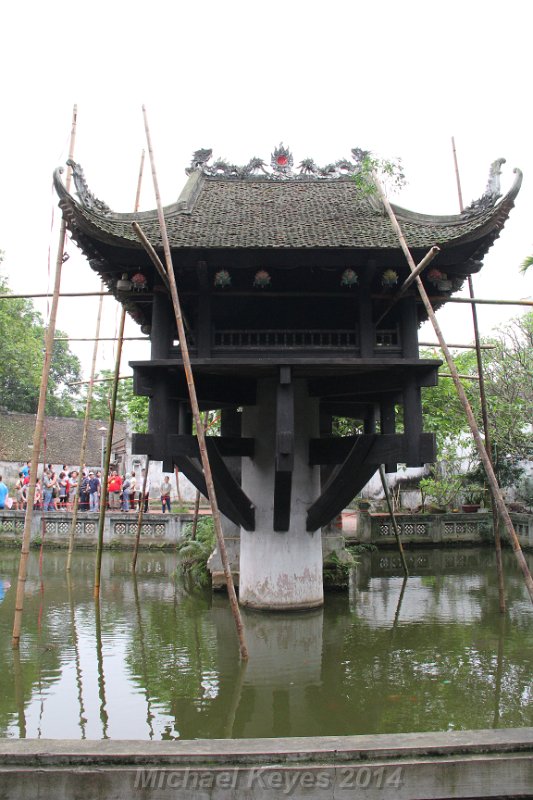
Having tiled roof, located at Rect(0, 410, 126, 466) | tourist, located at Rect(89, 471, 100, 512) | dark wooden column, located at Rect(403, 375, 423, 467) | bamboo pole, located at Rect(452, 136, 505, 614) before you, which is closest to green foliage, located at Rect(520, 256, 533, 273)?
bamboo pole, located at Rect(452, 136, 505, 614)

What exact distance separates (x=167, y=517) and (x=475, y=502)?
33.2 feet

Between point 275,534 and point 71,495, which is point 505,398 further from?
point 71,495

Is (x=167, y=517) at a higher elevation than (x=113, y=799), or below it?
higher

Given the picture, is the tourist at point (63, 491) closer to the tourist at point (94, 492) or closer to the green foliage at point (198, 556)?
the tourist at point (94, 492)

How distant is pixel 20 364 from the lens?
108ft

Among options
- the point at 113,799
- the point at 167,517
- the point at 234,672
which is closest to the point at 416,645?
the point at 234,672

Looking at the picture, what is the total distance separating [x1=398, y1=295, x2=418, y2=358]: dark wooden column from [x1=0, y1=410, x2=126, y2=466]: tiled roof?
87.5 feet

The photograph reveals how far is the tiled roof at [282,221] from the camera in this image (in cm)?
817

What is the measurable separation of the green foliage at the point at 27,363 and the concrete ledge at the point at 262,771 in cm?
1809

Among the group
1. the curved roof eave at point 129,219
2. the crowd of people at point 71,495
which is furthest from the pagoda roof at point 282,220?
the crowd of people at point 71,495

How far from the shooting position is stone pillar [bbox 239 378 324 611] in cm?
981

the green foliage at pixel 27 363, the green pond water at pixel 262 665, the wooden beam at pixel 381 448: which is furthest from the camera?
the green foliage at pixel 27 363

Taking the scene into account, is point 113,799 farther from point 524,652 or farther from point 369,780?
point 524,652

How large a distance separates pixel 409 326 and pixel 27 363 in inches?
1084
